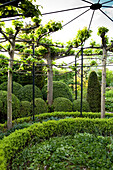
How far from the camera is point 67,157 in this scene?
3.24 m

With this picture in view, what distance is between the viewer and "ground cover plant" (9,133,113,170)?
2840 mm

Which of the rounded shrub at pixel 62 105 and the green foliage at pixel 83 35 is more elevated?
the green foliage at pixel 83 35

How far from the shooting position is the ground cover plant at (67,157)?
2.84 m

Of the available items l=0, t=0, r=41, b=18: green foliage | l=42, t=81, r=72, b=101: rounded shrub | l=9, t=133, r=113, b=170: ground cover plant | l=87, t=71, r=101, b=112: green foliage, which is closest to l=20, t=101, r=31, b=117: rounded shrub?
l=42, t=81, r=72, b=101: rounded shrub

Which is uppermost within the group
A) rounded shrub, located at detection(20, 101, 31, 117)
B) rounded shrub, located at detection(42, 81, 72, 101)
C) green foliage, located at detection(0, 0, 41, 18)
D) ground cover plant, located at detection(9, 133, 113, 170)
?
green foliage, located at detection(0, 0, 41, 18)

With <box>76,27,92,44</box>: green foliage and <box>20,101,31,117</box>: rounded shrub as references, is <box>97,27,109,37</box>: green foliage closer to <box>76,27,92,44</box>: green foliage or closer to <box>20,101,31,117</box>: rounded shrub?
<box>76,27,92,44</box>: green foliage

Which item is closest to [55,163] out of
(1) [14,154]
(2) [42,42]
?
(1) [14,154]

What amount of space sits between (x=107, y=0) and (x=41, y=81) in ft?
19.0

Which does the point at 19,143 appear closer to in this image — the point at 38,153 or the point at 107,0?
the point at 38,153

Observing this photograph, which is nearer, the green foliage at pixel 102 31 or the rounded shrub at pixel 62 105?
the green foliage at pixel 102 31

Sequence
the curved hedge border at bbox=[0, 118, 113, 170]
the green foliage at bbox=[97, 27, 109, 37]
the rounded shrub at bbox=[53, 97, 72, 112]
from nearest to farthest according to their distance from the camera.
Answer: the curved hedge border at bbox=[0, 118, 113, 170] → the green foliage at bbox=[97, 27, 109, 37] → the rounded shrub at bbox=[53, 97, 72, 112]

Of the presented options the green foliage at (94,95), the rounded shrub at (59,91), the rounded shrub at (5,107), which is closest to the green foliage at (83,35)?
the green foliage at (94,95)

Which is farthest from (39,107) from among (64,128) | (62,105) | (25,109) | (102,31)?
(102,31)

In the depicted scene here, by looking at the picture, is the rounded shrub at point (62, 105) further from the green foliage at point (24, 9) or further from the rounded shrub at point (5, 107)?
the green foliage at point (24, 9)
